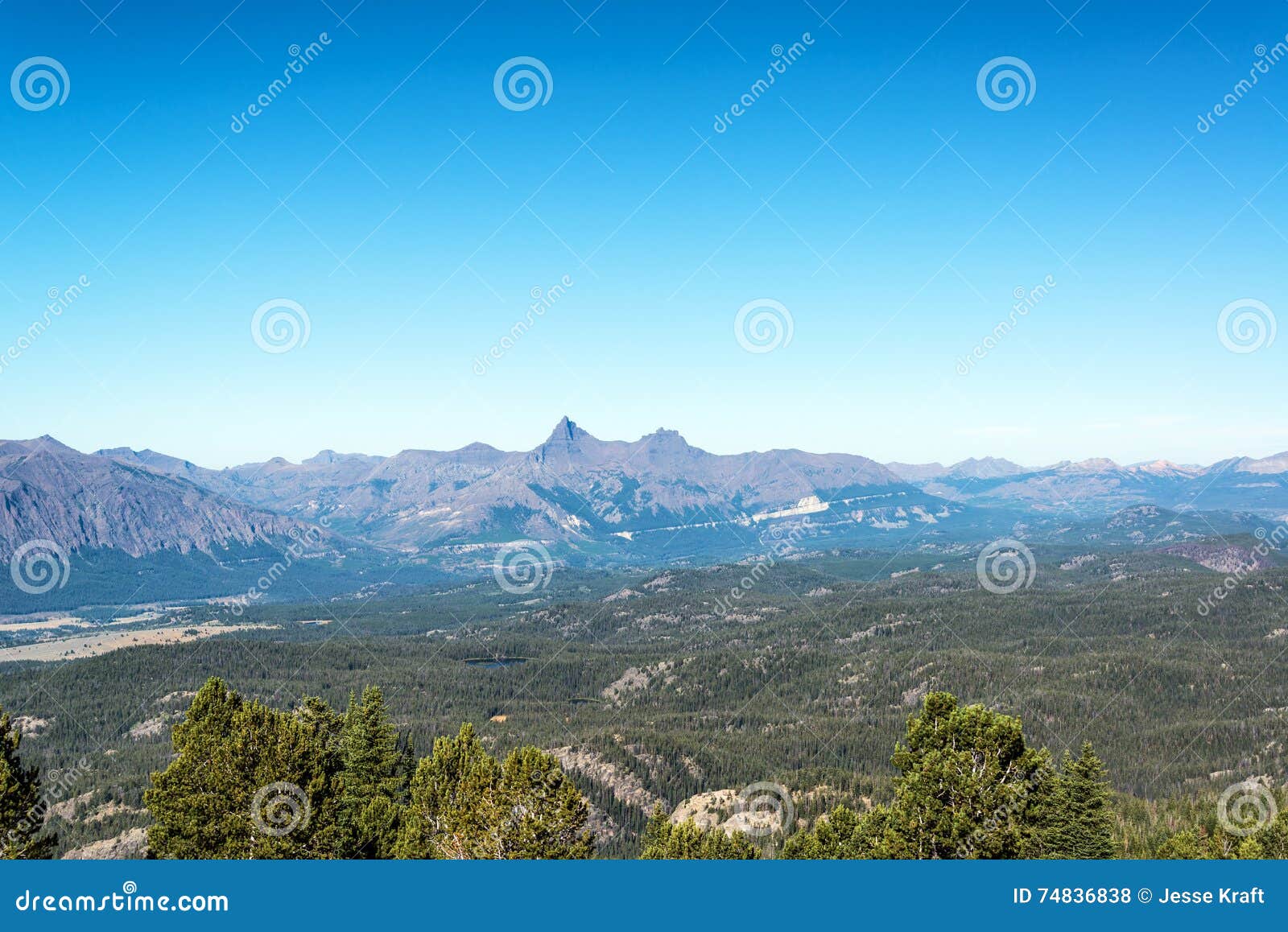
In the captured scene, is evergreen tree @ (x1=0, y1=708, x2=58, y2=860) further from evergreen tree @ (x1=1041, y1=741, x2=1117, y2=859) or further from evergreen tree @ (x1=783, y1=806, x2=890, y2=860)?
evergreen tree @ (x1=1041, y1=741, x2=1117, y2=859)

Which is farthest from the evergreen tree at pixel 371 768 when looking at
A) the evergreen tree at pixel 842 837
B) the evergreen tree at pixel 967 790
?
the evergreen tree at pixel 967 790

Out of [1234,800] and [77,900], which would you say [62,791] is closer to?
[77,900]

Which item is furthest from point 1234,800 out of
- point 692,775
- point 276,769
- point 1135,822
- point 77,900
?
point 77,900

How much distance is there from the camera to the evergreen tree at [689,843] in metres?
61.9

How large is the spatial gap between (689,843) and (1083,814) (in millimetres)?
32768

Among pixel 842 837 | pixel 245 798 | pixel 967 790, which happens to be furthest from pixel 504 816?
pixel 842 837

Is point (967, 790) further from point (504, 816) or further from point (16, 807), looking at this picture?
point (16, 807)

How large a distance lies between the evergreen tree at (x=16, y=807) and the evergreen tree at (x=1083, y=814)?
6985 centimetres

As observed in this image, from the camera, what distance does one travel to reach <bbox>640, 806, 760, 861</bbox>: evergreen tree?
203ft

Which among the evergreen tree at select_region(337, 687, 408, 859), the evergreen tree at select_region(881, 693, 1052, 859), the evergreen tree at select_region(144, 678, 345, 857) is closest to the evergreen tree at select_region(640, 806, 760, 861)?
the evergreen tree at select_region(337, 687, 408, 859)

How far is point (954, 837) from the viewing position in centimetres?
3894

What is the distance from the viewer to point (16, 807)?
4406cm

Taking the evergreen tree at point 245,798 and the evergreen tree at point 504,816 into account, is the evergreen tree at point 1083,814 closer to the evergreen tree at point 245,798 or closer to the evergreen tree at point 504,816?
the evergreen tree at point 504,816

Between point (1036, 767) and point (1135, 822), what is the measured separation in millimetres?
131868
